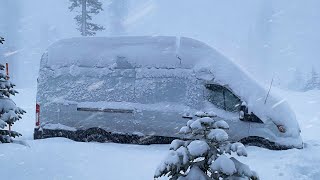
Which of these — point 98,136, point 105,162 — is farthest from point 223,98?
point 105,162

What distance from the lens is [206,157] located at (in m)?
3.98

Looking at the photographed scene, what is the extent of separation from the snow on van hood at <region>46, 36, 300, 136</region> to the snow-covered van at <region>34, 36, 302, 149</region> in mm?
22

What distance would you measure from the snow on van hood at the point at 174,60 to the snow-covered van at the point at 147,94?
2cm

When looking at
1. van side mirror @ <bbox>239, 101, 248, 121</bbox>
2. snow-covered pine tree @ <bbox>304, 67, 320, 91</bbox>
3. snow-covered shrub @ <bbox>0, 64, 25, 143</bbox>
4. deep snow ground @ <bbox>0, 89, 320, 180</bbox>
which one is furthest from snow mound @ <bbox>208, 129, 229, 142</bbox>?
snow-covered pine tree @ <bbox>304, 67, 320, 91</bbox>

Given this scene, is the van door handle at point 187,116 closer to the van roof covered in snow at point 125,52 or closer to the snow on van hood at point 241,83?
the snow on van hood at point 241,83

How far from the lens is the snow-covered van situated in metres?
8.30

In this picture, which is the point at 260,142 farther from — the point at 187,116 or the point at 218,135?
the point at 218,135

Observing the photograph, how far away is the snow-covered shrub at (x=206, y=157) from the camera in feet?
12.5

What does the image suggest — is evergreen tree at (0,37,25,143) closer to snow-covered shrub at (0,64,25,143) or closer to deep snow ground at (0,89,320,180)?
snow-covered shrub at (0,64,25,143)

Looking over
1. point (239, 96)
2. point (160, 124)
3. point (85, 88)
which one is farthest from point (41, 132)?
point (239, 96)

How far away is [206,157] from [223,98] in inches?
181

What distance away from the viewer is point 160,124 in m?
8.80

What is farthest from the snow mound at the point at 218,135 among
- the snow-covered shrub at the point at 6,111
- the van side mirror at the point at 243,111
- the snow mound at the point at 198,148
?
the van side mirror at the point at 243,111

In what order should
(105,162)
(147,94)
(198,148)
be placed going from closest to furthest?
(198,148) < (105,162) < (147,94)
